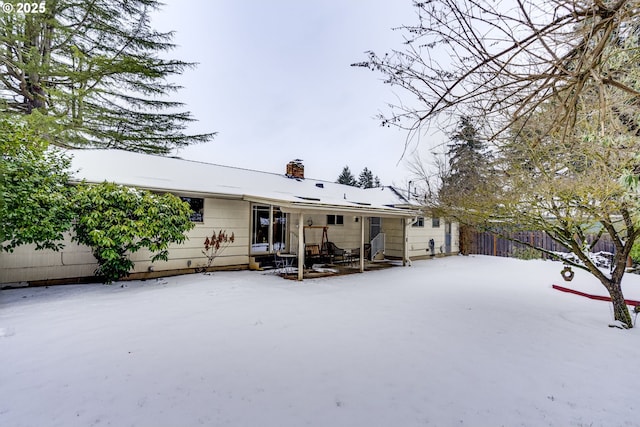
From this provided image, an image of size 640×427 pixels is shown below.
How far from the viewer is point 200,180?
9.80m

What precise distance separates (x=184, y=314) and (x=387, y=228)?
11.0m

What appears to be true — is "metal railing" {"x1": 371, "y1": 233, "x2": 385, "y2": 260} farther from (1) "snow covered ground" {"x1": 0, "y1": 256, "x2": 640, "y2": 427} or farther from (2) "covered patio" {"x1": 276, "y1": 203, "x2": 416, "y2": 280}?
(1) "snow covered ground" {"x1": 0, "y1": 256, "x2": 640, "y2": 427}

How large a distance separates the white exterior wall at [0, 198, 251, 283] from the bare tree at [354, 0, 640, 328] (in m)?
7.22

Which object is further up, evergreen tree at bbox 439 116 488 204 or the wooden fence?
evergreen tree at bbox 439 116 488 204

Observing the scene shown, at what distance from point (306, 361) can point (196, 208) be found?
6.81 meters

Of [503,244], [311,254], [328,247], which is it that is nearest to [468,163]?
[328,247]

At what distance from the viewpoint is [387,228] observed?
1472 centimetres

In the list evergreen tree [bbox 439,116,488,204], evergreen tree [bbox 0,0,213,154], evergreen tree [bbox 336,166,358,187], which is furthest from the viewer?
evergreen tree [bbox 336,166,358,187]

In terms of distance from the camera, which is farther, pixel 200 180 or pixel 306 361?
A: pixel 200 180

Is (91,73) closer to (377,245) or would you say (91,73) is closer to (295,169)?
(295,169)

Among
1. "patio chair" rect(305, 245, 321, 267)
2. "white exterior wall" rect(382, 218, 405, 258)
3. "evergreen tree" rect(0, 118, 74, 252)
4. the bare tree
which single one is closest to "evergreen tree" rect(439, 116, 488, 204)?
the bare tree

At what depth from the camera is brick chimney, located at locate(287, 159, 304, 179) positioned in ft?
47.4

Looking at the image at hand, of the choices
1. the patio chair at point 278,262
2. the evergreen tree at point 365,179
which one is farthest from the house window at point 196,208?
the evergreen tree at point 365,179

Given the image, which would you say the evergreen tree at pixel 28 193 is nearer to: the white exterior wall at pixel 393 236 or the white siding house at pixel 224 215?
the white siding house at pixel 224 215
